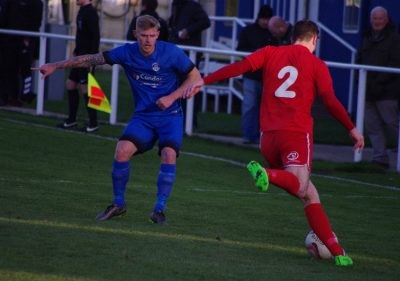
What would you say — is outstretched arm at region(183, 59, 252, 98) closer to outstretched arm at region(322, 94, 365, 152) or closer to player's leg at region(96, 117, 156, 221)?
outstretched arm at region(322, 94, 365, 152)

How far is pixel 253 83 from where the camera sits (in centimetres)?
1858

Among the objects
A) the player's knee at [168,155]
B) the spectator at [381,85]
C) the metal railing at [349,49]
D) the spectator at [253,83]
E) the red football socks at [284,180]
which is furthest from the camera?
the metal railing at [349,49]

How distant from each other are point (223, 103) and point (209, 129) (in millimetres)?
6912

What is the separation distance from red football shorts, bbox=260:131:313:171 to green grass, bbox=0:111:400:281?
0.68m


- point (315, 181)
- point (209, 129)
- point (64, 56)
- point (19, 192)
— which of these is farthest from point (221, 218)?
point (64, 56)

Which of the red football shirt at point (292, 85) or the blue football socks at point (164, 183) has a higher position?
the red football shirt at point (292, 85)

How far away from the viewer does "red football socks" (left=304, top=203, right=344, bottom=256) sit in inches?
349

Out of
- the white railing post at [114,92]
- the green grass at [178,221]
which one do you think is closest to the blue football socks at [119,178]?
the green grass at [178,221]

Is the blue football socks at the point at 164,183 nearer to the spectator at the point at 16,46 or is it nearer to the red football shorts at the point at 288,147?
the red football shorts at the point at 288,147

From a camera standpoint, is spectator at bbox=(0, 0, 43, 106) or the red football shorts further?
spectator at bbox=(0, 0, 43, 106)

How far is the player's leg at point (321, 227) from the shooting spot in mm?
8805

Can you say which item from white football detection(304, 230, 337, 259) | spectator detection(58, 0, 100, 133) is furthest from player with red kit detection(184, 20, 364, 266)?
spectator detection(58, 0, 100, 133)

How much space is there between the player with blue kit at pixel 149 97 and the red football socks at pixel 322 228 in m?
1.71

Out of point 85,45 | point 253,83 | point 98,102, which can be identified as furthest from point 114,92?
point 98,102
